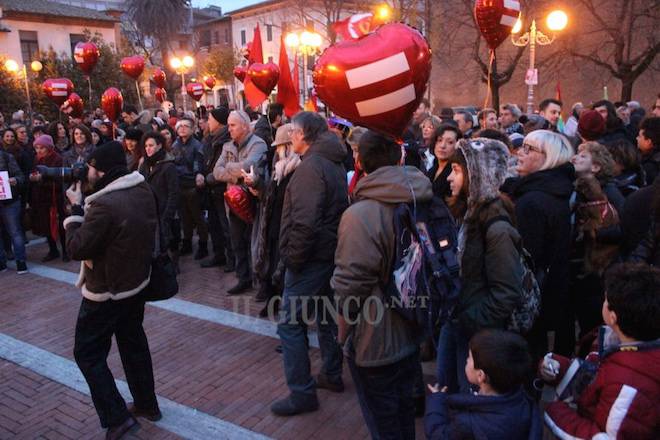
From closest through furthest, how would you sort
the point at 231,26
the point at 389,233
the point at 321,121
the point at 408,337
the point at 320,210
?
the point at 389,233
the point at 408,337
the point at 320,210
the point at 321,121
the point at 231,26

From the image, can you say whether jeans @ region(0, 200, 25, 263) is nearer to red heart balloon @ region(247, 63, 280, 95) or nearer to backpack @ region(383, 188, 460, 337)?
red heart balloon @ region(247, 63, 280, 95)

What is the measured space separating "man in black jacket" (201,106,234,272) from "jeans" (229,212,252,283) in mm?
718

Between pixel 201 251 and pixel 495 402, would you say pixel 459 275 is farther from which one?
pixel 201 251

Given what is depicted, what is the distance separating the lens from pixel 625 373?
1.93 metres

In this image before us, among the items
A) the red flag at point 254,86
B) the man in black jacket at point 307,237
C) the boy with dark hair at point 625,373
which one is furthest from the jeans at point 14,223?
the boy with dark hair at point 625,373

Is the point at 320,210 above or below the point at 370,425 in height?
above

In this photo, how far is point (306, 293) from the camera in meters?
3.76

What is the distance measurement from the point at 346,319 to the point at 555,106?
6.31 m

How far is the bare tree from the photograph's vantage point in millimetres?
17922

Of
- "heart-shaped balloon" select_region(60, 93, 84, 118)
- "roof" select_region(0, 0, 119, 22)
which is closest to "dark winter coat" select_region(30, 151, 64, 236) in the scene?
"heart-shaped balloon" select_region(60, 93, 84, 118)

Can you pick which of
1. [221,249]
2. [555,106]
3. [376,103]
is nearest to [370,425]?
[376,103]

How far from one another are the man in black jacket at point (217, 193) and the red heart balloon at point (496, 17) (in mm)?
3480

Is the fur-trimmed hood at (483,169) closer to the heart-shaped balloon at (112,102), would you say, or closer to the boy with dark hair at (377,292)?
the boy with dark hair at (377,292)

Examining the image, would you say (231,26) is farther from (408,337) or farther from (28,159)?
(408,337)
